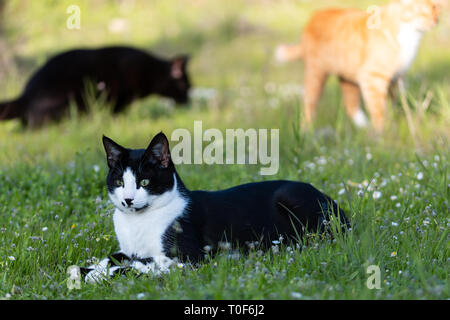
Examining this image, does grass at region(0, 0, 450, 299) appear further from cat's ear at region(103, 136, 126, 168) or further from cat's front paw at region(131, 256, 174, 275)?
cat's ear at region(103, 136, 126, 168)

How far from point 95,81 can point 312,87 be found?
92.9 inches

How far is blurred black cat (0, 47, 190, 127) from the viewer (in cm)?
591

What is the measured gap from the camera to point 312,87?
558cm

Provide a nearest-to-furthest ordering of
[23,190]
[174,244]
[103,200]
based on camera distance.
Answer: [174,244] → [103,200] → [23,190]

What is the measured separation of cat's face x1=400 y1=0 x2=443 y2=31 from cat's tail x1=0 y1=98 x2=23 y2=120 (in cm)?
386

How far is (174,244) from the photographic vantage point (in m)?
2.66

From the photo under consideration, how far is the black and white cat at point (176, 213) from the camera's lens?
2.65 metres

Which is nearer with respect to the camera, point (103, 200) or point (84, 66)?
point (103, 200)

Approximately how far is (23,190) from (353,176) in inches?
87.2

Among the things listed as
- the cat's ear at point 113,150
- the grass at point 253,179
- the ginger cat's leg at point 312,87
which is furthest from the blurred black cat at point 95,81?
the cat's ear at point 113,150

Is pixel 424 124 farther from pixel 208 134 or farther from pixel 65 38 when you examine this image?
pixel 65 38
